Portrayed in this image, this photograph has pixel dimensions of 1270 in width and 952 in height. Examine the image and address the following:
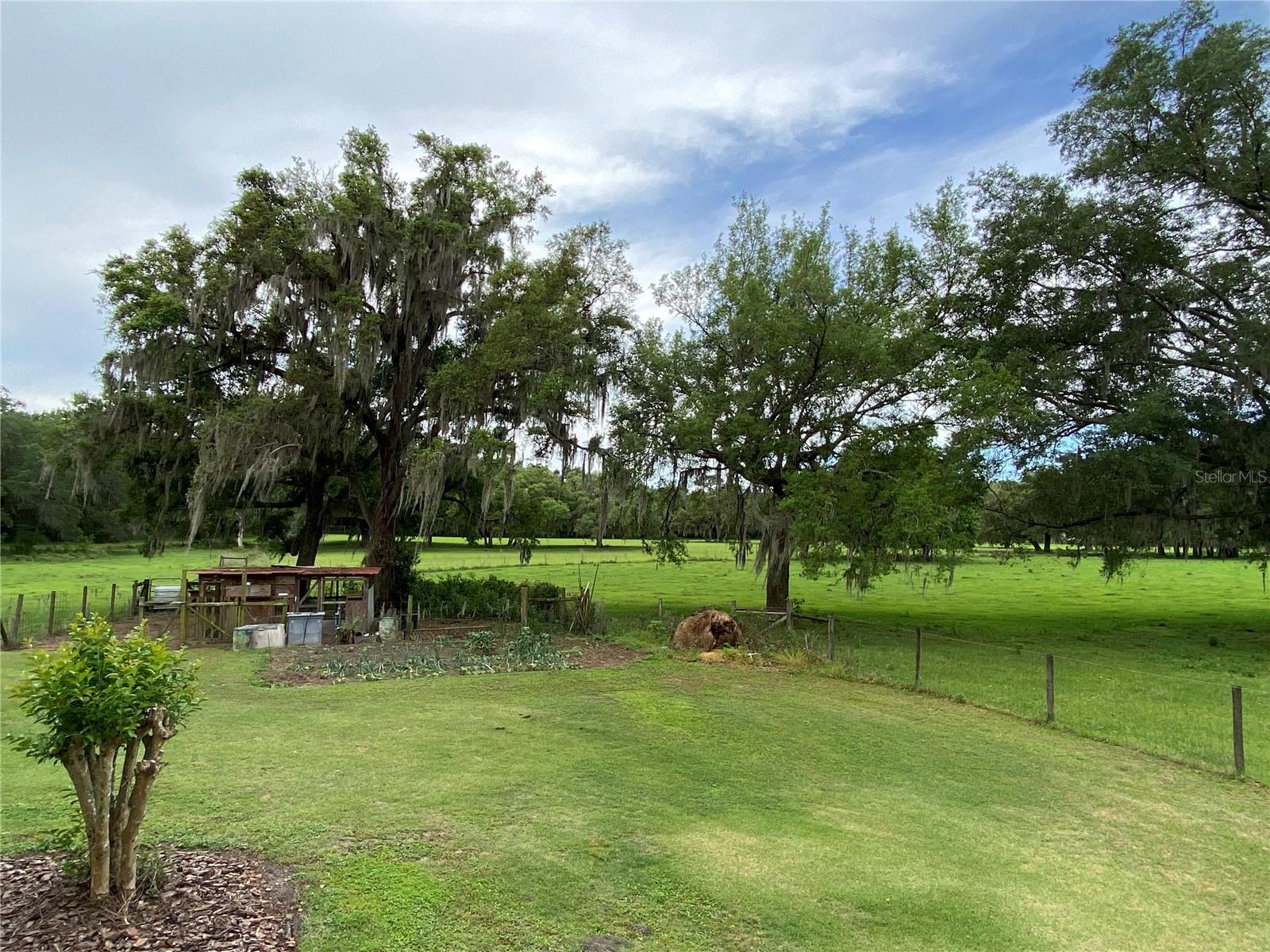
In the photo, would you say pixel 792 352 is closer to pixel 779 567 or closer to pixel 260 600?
pixel 779 567

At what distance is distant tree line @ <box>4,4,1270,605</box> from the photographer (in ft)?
55.5

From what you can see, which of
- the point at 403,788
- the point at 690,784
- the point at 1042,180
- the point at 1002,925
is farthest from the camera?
the point at 1042,180

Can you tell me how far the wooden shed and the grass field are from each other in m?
6.61

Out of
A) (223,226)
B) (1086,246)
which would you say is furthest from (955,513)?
(223,226)

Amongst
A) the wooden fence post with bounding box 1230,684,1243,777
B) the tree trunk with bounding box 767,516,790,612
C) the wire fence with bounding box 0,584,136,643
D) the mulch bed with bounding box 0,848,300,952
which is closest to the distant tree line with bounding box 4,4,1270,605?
the tree trunk with bounding box 767,516,790,612

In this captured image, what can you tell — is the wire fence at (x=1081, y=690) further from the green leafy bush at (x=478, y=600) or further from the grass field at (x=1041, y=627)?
the green leafy bush at (x=478, y=600)

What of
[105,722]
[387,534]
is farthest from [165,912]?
[387,534]

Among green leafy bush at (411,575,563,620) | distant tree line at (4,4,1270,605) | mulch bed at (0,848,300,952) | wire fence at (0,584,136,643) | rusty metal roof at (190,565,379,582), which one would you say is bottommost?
wire fence at (0,584,136,643)

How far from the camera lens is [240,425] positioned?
58.3 feet

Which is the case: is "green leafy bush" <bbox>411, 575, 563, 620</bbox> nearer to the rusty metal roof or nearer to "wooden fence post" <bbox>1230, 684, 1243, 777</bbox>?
the rusty metal roof

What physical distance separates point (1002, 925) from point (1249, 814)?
4114 mm

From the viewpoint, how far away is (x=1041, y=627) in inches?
888

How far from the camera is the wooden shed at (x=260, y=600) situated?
16562 mm

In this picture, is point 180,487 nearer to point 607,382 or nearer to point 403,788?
point 607,382
